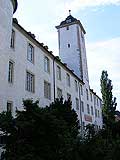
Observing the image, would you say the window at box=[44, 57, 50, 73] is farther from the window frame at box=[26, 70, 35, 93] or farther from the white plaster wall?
the white plaster wall

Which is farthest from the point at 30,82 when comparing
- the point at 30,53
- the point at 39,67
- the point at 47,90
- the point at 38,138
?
the point at 38,138

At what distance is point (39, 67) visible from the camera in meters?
26.7

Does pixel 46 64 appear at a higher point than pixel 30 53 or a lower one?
lower

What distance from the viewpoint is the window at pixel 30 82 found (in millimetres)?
23864

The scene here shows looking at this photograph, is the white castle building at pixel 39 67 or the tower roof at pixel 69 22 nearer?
the white castle building at pixel 39 67

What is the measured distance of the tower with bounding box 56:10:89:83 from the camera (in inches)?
1752

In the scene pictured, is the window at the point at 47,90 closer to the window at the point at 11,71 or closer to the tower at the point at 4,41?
the window at the point at 11,71

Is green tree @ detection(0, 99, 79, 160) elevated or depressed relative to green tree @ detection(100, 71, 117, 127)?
depressed

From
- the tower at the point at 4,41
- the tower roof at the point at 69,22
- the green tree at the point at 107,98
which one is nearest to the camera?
the tower at the point at 4,41

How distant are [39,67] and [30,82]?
272 centimetres

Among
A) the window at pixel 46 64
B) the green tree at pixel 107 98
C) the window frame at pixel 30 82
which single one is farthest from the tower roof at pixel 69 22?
the window frame at pixel 30 82

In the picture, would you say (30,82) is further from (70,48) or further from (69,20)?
(69,20)

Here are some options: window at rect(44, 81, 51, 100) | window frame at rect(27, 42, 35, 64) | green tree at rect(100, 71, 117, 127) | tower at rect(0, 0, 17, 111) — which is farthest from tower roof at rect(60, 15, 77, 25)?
Answer: tower at rect(0, 0, 17, 111)

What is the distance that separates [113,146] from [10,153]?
13.7 feet
